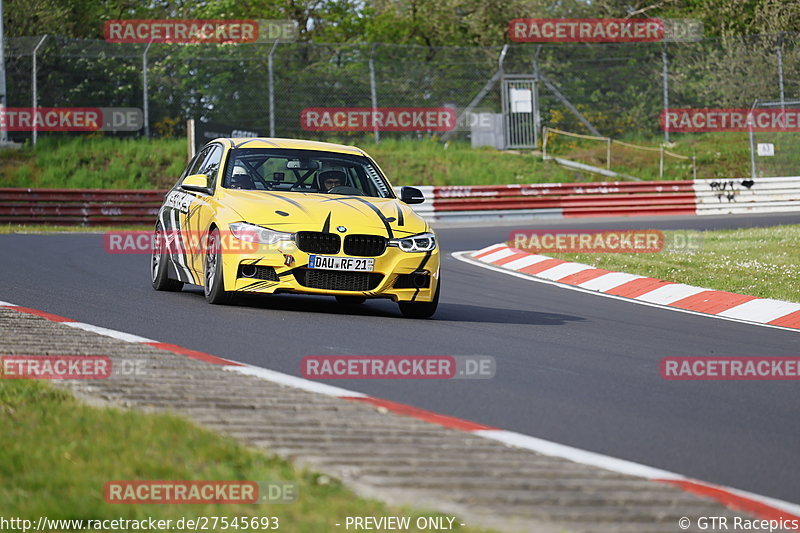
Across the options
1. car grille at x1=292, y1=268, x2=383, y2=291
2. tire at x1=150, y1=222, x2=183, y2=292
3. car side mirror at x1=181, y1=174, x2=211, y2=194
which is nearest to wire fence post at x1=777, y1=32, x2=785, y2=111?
tire at x1=150, y1=222, x2=183, y2=292

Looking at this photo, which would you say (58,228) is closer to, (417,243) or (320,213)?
(320,213)

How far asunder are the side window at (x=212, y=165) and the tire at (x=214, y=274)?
86 centimetres

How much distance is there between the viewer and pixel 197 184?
452 inches

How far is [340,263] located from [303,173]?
1.57 metres

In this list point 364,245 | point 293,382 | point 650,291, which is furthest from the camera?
point 650,291

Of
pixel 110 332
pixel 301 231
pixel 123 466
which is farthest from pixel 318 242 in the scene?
pixel 123 466

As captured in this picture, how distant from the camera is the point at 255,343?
8438 millimetres

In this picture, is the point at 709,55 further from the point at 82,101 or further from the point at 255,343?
the point at 255,343

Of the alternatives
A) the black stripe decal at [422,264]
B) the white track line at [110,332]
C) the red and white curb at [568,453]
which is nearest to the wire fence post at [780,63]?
the black stripe decal at [422,264]

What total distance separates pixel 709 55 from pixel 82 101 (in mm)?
16648

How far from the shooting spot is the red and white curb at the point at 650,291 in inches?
480

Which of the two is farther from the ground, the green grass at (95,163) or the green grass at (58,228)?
the green grass at (95,163)

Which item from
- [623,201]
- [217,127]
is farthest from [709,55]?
[217,127]

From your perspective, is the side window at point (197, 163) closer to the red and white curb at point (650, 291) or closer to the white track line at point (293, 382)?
the red and white curb at point (650, 291)
